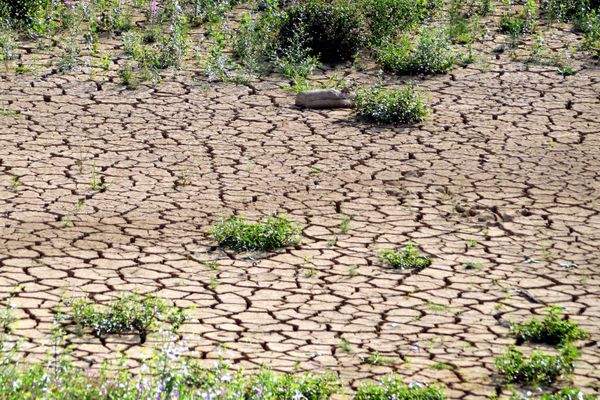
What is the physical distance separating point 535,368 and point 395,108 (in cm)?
538

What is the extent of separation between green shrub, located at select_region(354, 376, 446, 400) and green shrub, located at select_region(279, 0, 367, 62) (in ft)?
24.3

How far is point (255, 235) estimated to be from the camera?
7988 millimetres

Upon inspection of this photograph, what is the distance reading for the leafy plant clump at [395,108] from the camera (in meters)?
11.0

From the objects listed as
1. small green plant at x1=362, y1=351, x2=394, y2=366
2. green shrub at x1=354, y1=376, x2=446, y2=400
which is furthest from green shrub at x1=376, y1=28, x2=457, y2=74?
green shrub at x1=354, y1=376, x2=446, y2=400

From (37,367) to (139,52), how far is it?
7.52m

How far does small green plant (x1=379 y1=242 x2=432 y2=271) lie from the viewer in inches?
302

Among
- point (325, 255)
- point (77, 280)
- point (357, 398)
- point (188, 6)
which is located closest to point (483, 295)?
point (325, 255)

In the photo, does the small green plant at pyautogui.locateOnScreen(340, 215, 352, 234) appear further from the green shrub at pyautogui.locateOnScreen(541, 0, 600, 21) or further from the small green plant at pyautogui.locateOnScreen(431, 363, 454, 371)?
the green shrub at pyautogui.locateOnScreen(541, 0, 600, 21)

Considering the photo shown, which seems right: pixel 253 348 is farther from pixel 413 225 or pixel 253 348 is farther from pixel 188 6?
pixel 188 6

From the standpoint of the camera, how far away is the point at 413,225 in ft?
27.8

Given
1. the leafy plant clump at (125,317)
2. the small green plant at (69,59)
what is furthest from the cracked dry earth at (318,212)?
the small green plant at (69,59)

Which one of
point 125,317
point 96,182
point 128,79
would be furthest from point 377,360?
point 128,79

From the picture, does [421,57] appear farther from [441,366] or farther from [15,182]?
[441,366]

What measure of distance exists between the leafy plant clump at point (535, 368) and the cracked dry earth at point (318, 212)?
9 centimetres
